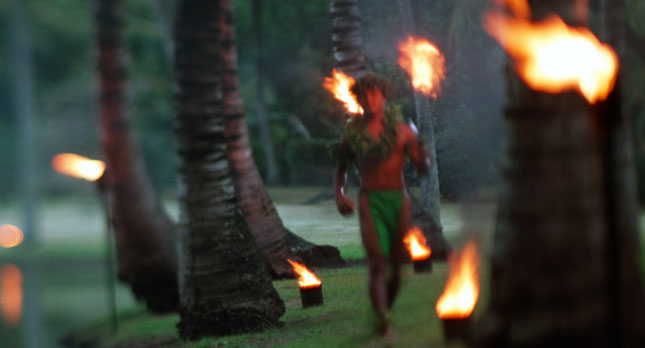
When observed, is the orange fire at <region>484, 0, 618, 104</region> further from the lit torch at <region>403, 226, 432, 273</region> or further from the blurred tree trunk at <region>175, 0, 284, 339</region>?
the lit torch at <region>403, 226, 432, 273</region>

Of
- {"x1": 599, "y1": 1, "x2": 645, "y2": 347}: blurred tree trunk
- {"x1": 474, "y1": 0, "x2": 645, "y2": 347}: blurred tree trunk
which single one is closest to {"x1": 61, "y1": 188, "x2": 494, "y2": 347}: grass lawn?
{"x1": 599, "y1": 1, "x2": 645, "y2": 347}: blurred tree trunk

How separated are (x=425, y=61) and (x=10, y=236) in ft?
13.8

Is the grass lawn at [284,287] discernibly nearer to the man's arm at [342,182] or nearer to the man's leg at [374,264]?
the man's leg at [374,264]

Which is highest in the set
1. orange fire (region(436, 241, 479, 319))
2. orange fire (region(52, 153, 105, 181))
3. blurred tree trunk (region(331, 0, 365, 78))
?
blurred tree trunk (region(331, 0, 365, 78))

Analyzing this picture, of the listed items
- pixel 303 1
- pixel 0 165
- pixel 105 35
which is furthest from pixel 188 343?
pixel 303 1

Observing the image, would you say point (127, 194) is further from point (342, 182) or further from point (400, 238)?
point (400, 238)

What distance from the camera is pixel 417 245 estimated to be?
24.5 feet

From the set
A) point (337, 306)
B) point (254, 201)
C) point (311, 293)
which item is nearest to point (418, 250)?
point (337, 306)

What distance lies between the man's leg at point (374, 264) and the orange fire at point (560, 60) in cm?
179

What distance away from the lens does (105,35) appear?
23.5 feet

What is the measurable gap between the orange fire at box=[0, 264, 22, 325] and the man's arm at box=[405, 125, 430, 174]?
402 centimetres

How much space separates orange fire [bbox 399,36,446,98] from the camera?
8031 mm

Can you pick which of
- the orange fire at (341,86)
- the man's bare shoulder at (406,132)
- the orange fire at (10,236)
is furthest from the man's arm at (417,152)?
the orange fire at (10,236)

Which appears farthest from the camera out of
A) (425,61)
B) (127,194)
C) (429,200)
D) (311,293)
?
(425,61)
